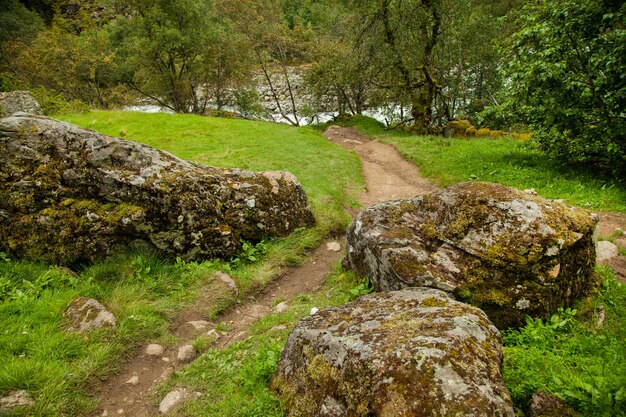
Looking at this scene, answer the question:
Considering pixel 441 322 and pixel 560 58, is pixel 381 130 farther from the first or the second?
pixel 441 322

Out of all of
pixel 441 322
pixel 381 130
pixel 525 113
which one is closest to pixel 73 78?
pixel 381 130

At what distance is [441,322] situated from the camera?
13.4 feet

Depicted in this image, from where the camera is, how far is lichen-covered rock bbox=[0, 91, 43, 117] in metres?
20.7

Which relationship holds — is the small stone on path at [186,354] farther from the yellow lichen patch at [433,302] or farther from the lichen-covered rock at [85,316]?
the yellow lichen patch at [433,302]

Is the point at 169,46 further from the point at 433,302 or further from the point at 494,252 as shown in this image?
the point at 433,302

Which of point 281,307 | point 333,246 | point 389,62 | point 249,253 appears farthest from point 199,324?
point 389,62

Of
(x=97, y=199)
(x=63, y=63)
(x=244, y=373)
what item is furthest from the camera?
(x=63, y=63)

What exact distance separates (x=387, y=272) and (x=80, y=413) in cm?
506

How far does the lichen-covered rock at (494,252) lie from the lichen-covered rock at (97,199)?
450 cm

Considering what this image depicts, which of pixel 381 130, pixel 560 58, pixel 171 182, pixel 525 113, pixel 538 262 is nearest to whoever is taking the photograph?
pixel 538 262

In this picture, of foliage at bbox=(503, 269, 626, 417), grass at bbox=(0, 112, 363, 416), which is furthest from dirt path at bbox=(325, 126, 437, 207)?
foliage at bbox=(503, 269, 626, 417)

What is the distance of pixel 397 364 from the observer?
3.54m

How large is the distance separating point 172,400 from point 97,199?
5.40 metres

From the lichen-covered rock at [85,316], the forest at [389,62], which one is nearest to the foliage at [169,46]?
the forest at [389,62]
